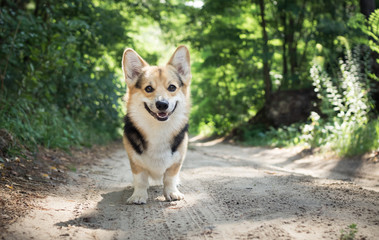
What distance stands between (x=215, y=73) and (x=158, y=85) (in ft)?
46.8

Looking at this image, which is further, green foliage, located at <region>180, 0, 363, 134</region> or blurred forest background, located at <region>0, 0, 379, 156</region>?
green foliage, located at <region>180, 0, 363, 134</region>

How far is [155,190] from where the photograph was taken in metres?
4.13

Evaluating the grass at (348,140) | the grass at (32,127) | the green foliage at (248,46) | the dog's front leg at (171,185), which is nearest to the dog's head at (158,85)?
the dog's front leg at (171,185)

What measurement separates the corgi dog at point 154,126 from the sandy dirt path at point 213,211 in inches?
11.1

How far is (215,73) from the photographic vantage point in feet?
57.7

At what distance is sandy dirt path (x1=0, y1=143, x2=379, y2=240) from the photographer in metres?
2.34

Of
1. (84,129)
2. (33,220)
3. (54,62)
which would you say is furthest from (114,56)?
(33,220)

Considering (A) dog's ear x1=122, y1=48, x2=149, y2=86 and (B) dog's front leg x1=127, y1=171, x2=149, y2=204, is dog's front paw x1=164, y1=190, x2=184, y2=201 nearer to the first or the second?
(B) dog's front leg x1=127, y1=171, x2=149, y2=204

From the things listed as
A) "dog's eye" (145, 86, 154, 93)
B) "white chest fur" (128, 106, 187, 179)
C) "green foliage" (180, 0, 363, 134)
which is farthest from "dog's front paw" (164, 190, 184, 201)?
"green foliage" (180, 0, 363, 134)

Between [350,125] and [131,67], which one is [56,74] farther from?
[350,125]

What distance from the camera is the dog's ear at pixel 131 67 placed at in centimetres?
388

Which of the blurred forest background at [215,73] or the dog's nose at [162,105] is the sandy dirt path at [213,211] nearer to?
the dog's nose at [162,105]

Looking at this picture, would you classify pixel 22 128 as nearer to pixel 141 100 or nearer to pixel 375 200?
pixel 141 100

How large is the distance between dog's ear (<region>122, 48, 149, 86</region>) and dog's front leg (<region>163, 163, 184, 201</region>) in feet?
3.73
